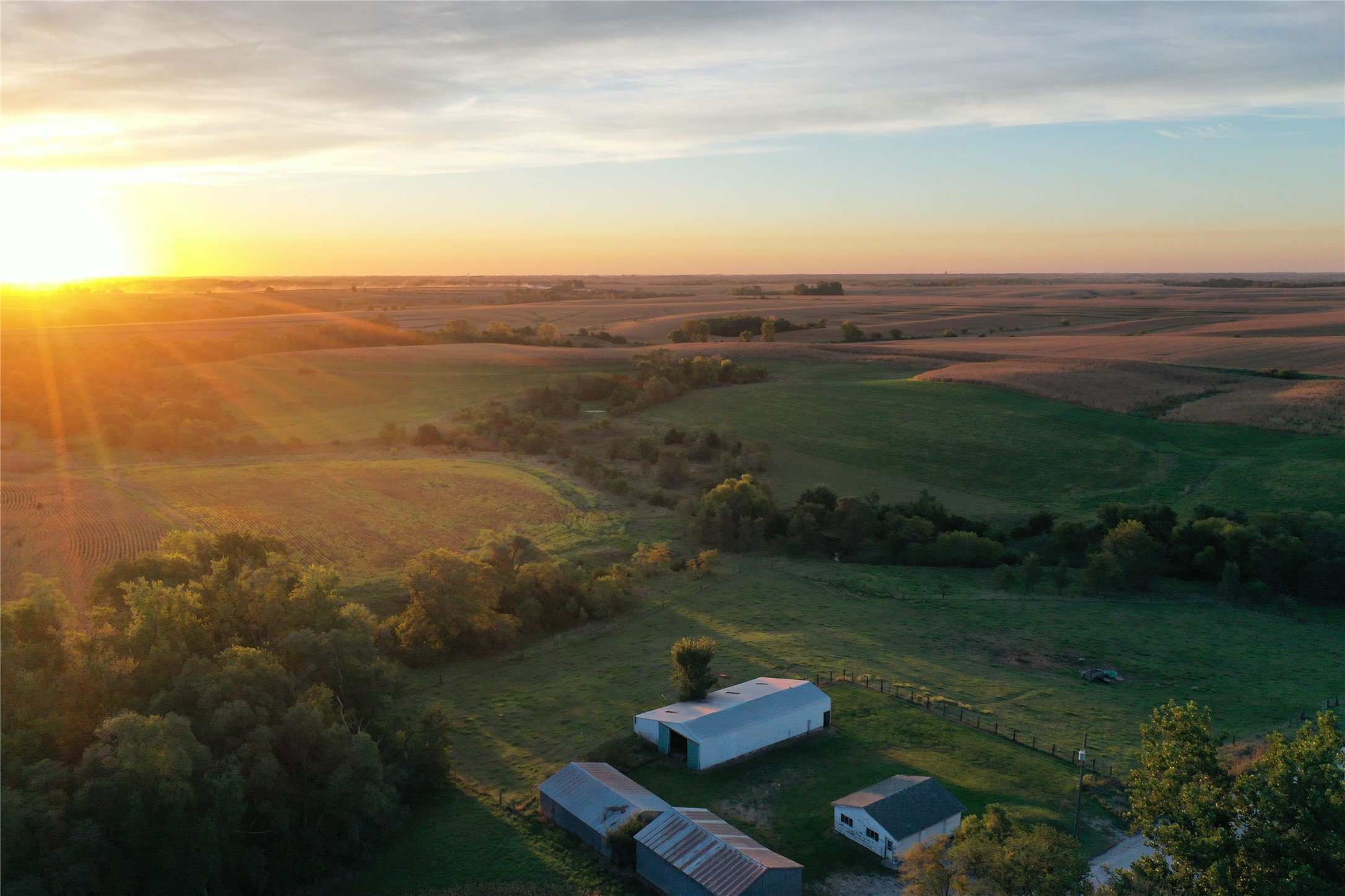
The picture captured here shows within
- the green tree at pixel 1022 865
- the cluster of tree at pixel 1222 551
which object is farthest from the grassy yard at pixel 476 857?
the cluster of tree at pixel 1222 551

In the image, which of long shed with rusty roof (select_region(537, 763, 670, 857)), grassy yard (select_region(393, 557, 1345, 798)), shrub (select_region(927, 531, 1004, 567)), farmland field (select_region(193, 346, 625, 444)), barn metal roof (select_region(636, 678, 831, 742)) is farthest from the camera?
farmland field (select_region(193, 346, 625, 444))

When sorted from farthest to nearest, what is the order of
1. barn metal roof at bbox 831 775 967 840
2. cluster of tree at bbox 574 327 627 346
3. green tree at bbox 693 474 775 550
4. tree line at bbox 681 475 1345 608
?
cluster of tree at bbox 574 327 627 346, green tree at bbox 693 474 775 550, tree line at bbox 681 475 1345 608, barn metal roof at bbox 831 775 967 840

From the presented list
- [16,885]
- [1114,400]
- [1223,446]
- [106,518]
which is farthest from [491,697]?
[1114,400]

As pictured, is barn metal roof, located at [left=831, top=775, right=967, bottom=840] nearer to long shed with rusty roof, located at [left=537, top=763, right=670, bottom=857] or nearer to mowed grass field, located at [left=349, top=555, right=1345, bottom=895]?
mowed grass field, located at [left=349, top=555, right=1345, bottom=895]

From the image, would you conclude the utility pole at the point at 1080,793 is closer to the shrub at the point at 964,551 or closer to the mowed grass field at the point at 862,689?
the mowed grass field at the point at 862,689

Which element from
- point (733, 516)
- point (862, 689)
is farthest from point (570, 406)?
point (862, 689)

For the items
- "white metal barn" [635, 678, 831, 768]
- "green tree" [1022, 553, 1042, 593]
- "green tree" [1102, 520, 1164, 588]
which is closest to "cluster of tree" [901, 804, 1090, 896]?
"white metal barn" [635, 678, 831, 768]

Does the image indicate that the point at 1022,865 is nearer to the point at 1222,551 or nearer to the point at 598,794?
the point at 598,794
